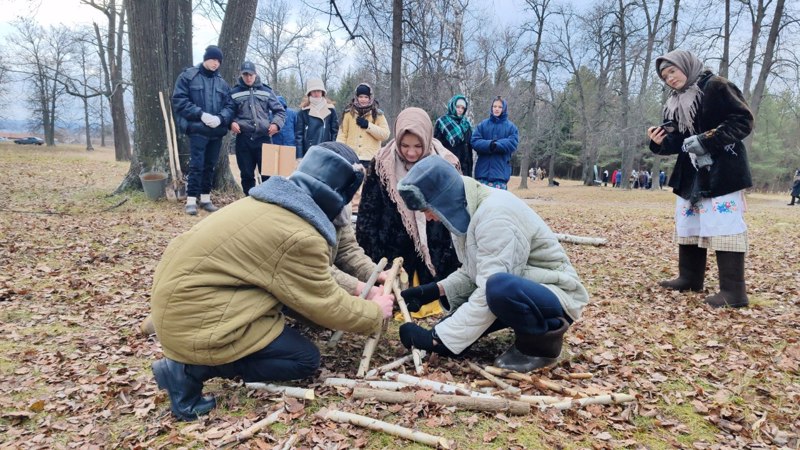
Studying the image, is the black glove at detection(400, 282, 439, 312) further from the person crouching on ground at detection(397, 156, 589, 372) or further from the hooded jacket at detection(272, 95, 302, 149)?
the hooded jacket at detection(272, 95, 302, 149)

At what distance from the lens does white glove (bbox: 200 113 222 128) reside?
7.11 metres

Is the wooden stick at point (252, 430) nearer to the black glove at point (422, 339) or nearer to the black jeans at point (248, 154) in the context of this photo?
the black glove at point (422, 339)

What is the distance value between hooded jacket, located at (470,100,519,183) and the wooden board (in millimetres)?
2678

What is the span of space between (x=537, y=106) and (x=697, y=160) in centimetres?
3010

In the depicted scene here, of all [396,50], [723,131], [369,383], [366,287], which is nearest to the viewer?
[369,383]

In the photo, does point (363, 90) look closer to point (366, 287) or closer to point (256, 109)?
point (256, 109)

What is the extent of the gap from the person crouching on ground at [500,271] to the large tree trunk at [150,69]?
282 inches

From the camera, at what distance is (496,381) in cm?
287

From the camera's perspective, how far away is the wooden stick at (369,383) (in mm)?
2785

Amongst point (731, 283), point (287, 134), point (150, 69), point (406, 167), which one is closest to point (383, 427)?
point (406, 167)

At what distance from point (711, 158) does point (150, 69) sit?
8.39 meters

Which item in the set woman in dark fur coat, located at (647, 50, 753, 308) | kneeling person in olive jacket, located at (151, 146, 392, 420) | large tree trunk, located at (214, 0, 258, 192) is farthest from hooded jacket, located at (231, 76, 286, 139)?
woman in dark fur coat, located at (647, 50, 753, 308)

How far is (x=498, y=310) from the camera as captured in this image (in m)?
2.77

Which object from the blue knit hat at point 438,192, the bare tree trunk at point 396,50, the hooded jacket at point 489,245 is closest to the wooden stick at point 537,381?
the hooded jacket at point 489,245
